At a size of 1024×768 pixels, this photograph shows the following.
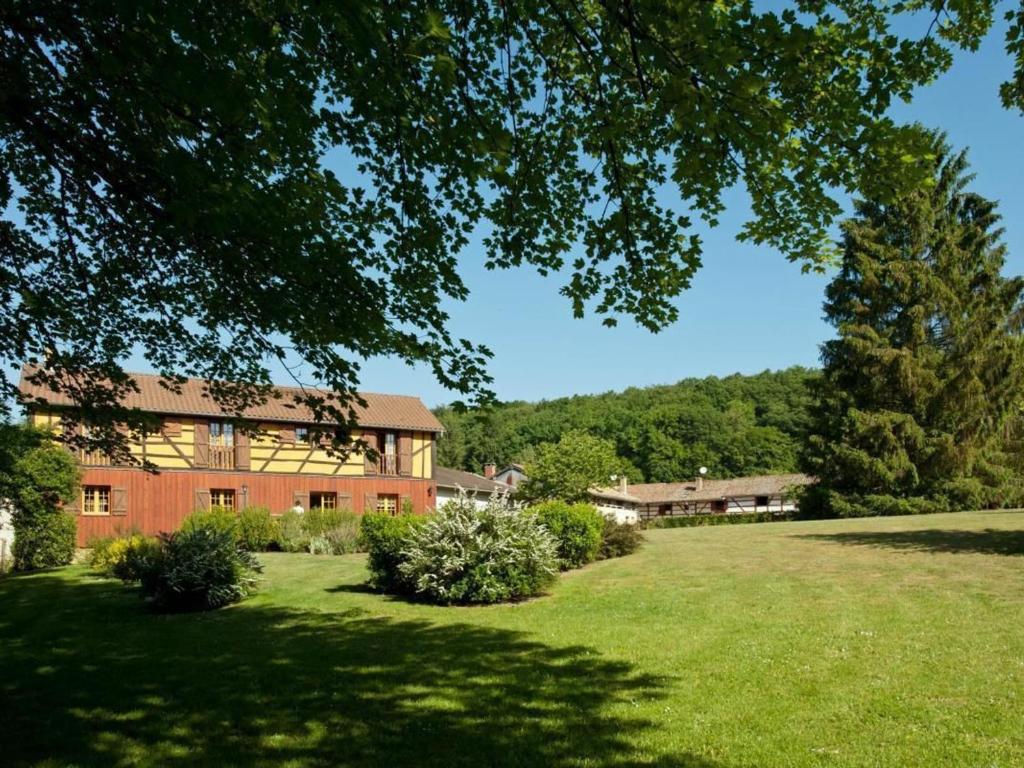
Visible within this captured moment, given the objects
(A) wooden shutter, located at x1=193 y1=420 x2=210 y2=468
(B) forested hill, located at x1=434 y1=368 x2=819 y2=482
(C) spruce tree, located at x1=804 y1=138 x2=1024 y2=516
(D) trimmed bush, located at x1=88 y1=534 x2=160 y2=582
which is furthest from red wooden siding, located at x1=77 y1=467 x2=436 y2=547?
(B) forested hill, located at x1=434 y1=368 x2=819 y2=482

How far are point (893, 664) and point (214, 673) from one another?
21.7 ft

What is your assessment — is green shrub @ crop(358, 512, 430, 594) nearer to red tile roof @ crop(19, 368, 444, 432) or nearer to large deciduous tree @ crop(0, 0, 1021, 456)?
large deciduous tree @ crop(0, 0, 1021, 456)

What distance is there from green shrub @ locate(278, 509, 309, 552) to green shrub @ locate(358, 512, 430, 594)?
28.6ft

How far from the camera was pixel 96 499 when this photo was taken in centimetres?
2448

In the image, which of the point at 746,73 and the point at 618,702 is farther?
the point at 618,702

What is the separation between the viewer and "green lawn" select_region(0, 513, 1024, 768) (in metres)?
5.11

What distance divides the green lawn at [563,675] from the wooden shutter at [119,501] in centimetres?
1221

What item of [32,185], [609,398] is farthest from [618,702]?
[609,398]

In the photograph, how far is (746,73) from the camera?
4.07 metres

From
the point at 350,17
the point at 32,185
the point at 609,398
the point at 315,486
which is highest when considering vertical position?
the point at 609,398

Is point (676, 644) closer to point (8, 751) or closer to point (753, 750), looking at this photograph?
point (753, 750)

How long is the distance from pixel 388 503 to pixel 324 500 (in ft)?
8.78

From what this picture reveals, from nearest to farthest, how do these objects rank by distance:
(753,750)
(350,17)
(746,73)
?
(350,17)
(746,73)
(753,750)

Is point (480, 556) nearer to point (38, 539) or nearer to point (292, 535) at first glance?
point (292, 535)
